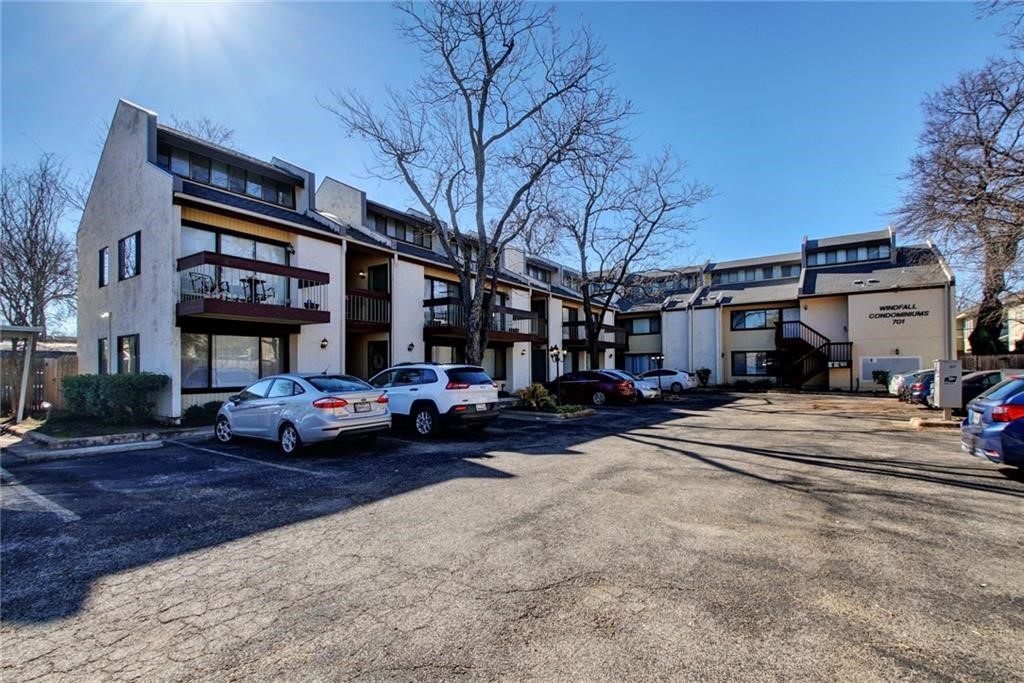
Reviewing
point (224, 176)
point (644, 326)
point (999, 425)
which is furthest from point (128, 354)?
point (644, 326)

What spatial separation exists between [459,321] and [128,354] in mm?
10718

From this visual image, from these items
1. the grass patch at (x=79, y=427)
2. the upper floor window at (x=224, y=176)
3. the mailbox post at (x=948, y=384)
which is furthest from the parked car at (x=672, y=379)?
the grass patch at (x=79, y=427)

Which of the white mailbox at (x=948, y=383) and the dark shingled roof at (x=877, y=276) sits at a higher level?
the dark shingled roof at (x=877, y=276)

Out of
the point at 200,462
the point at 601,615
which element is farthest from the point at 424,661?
the point at 200,462

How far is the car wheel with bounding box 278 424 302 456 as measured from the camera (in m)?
8.91

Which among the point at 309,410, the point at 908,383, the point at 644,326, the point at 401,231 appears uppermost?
the point at 401,231

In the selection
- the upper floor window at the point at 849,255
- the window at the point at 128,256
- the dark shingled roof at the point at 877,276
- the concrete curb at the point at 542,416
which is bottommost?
the concrete curb at the point at 542,416

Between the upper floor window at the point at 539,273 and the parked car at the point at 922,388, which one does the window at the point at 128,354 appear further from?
the parked car at the point at 922,388

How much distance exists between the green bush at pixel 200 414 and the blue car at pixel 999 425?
50.6ft

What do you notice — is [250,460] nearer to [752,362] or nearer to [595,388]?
[595,388]

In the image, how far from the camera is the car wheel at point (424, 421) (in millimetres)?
11086

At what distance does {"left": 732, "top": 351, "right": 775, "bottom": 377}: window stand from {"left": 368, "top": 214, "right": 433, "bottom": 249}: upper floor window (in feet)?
74.3

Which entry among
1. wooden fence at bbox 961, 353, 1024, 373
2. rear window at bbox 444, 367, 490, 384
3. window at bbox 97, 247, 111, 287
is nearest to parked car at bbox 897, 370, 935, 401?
wooden fence at bbox 961, 353, 1024, 373

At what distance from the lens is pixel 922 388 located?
1741 cm
